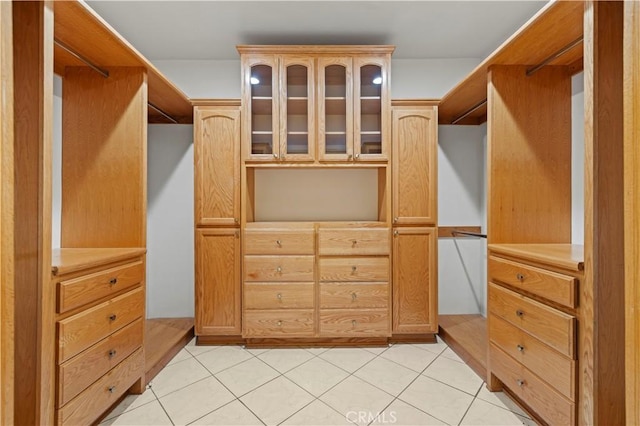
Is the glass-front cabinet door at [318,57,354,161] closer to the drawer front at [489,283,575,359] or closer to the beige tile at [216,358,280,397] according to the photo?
the drawer front at [489,283,575,359]

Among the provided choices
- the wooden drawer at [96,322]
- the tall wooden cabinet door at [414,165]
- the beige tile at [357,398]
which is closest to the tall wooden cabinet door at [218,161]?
the wooden drawer at [96,322]

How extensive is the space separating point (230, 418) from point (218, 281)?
41.5 inches

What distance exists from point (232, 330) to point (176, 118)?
2.01 meters

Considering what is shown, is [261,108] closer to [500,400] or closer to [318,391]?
[318,391]

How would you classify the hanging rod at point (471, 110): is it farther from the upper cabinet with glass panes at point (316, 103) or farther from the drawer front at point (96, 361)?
the drawer front at point (96, 361)

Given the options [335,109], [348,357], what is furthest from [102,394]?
[335,109]

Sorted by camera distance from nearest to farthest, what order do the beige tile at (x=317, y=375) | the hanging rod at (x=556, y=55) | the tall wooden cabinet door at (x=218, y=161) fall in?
the hanging rod at (x=556, y=55) → the beige tile at (x=317, y=375) → the tall wooden cabinet door at (x=218, y=161)

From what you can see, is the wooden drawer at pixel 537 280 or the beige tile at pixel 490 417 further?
the beige tile at pixel 490 417

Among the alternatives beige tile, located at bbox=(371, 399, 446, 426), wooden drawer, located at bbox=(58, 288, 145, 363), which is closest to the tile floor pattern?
beige tile, located at bbox=(371, 399, 446, 426)

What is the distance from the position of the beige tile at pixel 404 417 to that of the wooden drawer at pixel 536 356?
0.55 m

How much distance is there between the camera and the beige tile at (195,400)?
1.52 m

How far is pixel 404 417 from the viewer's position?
4.88ft

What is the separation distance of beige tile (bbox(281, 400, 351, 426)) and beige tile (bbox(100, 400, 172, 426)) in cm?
67

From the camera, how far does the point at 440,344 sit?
233 cm
